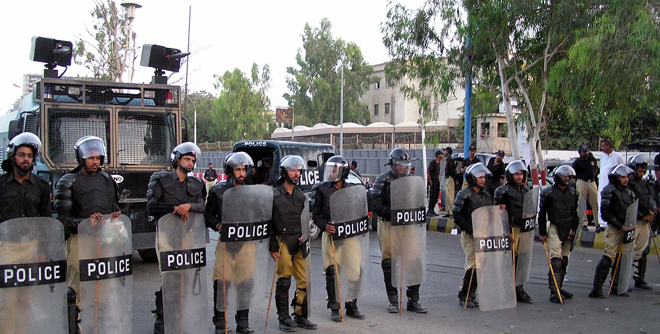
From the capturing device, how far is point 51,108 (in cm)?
857

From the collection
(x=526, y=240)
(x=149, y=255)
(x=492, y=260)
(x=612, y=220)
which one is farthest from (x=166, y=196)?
(x=612, y=220)

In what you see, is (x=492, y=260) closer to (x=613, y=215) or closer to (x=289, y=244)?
(x=613, y=215)

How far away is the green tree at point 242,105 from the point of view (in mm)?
60438

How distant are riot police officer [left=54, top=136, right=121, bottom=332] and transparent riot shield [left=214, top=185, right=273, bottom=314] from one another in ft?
3.35

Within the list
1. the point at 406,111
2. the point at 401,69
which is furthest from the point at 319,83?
the point at 401,69

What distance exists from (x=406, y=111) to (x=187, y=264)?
5360 centimetres

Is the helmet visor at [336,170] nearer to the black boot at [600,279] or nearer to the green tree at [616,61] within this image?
the black boot at [600,279]

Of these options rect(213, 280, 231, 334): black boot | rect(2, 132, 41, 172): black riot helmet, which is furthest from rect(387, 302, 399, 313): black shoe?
rect(2, 132, 41, 172): black riot helmet

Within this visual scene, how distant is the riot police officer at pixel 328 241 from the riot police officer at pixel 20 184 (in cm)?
265

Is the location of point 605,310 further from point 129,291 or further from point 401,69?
point 401,69

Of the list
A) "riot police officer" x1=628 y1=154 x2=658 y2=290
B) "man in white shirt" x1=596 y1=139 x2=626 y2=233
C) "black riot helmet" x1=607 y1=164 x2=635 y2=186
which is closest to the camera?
"black riot helmet" x1=607 y1=164 x2=635 y2=186

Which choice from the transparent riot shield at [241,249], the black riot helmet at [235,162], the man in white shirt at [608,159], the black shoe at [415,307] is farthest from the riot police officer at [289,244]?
the man in white shirt at [608,159]

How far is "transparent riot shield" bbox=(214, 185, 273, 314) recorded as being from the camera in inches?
229

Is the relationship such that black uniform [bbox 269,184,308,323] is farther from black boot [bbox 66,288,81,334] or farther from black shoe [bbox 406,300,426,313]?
black boot [bbox 66,288,81,334]
